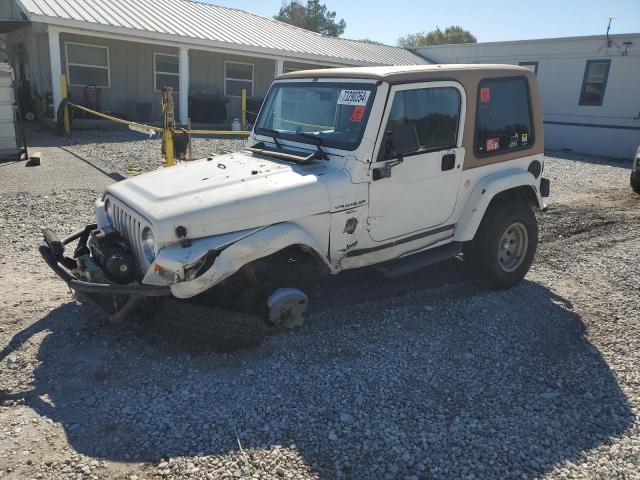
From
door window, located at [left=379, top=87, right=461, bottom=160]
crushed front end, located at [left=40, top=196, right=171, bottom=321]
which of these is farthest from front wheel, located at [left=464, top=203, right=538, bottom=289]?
crushed front end, located at [left=40, top=196, right=171, bottom=321]

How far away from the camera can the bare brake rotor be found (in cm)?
376

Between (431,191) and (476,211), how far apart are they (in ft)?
1.97

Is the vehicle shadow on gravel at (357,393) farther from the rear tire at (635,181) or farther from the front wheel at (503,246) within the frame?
the rear tire at (635,181)

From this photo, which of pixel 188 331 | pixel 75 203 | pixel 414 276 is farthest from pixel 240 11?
pixel 188 331

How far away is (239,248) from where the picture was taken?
3.49 metres

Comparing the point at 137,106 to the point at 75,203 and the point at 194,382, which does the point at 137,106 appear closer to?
the point at 75,203

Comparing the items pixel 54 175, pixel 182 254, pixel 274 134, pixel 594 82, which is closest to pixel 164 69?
pixel 54 175

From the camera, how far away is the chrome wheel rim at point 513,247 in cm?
532

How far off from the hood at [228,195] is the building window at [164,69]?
626 inches

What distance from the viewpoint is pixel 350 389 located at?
3.50 m

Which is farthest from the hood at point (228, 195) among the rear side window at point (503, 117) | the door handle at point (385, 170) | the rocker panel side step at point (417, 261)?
the rear side window at point (503, 117)

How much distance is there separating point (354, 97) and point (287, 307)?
71.8 inches

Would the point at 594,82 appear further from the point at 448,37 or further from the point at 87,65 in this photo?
the point at 448,37

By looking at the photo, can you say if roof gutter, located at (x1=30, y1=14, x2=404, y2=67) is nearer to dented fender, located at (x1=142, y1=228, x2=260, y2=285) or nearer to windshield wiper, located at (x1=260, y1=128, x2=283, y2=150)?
windshield wiper, located at (x1=260, y1=128, x2=283, y2=150)
